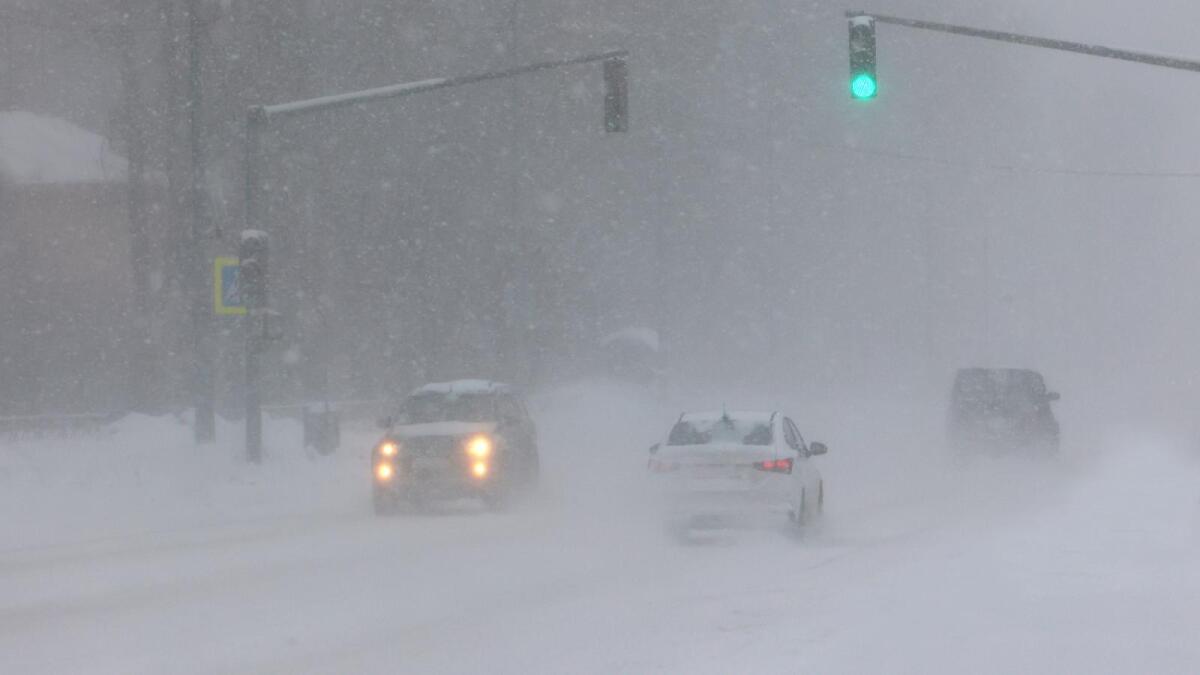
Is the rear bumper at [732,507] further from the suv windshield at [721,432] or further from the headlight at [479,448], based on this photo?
the headlight at [479,448]

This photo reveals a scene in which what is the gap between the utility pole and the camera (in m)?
26.2

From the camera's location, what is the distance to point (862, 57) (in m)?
22.1

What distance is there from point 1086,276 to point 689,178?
54785mm

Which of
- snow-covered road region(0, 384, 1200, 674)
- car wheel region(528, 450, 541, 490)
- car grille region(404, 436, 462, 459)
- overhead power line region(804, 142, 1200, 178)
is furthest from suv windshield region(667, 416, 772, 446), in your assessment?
overhead power line region(804, 142, 1200, 178)

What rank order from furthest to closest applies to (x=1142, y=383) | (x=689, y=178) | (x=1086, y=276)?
1. (x=1086, y=276)
2. (x=1142, y=383)
3. (x=689, y=178)

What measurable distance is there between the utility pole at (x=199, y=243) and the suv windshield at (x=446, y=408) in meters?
4.41

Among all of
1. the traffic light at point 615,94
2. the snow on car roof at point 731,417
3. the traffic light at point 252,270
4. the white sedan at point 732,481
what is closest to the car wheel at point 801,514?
the white sedan at point 732,481

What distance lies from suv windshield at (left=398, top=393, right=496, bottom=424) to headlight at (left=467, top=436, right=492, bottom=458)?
34.5 inches

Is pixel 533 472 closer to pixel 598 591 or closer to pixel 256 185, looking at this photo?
pixel 256 185

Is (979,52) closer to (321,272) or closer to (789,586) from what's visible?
(321,272)

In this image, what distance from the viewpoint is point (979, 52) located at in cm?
11138

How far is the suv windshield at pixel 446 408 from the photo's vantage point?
23.4 meters

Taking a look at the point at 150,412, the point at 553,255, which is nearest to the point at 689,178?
the point at 553,255

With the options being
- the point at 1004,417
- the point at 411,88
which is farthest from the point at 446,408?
the point at 1004,417
